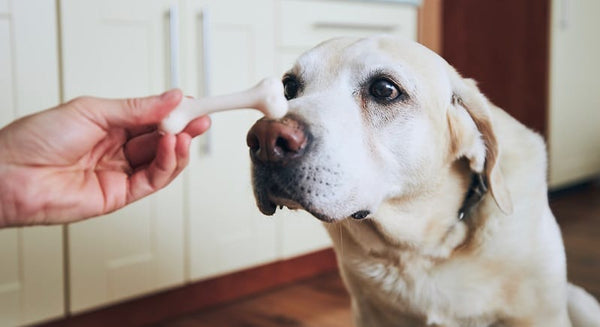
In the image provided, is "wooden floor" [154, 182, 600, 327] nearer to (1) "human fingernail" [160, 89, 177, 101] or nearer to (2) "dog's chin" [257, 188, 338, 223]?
(2) "dog's chin" [257, 188, 338, 223]

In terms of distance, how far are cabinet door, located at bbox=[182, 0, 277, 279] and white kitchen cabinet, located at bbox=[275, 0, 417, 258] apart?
6 centimetres

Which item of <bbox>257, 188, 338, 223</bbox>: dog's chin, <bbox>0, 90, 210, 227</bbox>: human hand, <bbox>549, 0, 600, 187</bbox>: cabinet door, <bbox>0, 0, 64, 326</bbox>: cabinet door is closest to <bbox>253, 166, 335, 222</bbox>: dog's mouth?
<bbox>257, 188, 338, 223</bbox>: dog's chin

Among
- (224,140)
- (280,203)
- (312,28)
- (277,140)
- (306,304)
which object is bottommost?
(306,304)

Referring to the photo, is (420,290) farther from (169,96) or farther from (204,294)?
(204,294)

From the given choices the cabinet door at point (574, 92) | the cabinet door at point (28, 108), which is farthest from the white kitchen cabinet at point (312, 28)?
the cabinet door at point (574, 92)

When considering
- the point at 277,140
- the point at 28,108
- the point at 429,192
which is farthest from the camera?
the point at 28,108

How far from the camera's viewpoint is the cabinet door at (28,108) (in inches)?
62.7

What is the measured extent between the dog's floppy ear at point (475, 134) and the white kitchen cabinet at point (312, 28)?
3.45 feet

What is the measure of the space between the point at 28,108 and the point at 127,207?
397 mm

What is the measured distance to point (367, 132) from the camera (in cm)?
112

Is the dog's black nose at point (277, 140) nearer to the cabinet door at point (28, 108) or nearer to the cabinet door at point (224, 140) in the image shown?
the cabinet door at point (28, 108)

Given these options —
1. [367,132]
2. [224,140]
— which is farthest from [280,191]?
[224,140]

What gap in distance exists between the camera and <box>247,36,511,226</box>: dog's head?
3.28 ft

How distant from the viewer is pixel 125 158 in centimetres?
108
